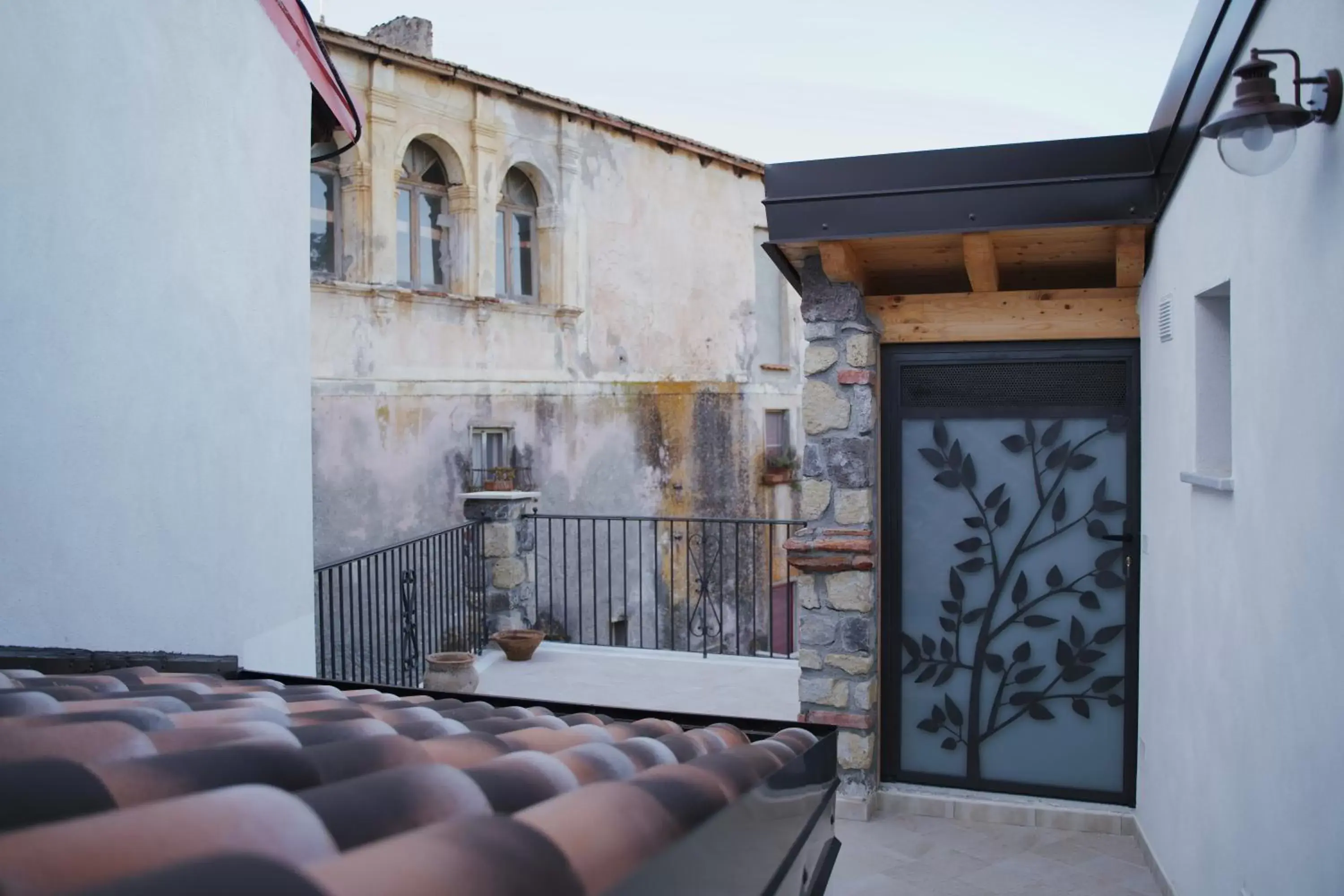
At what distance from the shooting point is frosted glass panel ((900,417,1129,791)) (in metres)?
4.22

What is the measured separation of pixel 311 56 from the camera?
4.69 meters

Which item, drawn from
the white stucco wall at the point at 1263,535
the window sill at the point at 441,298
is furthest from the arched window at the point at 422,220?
the white stucco wall at the point at 1263,535

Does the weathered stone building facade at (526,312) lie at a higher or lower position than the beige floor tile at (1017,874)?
higher

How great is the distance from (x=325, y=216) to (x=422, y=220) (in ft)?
3.43

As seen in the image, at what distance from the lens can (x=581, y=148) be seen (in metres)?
11.7

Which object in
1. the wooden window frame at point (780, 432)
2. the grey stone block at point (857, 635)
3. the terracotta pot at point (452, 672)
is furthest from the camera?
the wooden window frame at point (780, 432)

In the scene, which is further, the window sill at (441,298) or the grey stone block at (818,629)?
the window sill at (441,298)

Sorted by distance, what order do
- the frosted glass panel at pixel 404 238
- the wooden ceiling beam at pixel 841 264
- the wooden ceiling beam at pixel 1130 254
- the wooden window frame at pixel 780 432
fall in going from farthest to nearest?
1. the wooden window frame at pixel 780 432
2. the frosted glass panel at pixel 404 238
3. the wooden ceiling beam at pixel 841 264
4. the wooden ceiling beam at pixel 1130 254

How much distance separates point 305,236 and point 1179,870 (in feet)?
14.1

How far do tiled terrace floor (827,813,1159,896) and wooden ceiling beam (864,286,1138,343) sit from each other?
204cm

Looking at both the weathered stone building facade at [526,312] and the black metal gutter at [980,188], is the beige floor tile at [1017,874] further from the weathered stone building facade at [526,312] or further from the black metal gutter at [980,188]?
the weathered stone building facade at [526,312]

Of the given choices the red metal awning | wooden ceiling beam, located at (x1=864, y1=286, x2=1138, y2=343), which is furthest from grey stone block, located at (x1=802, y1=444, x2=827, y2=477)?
the red metal awning

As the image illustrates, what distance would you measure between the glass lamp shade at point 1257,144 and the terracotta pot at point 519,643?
5.74m

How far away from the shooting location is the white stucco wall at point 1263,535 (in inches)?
69.2
